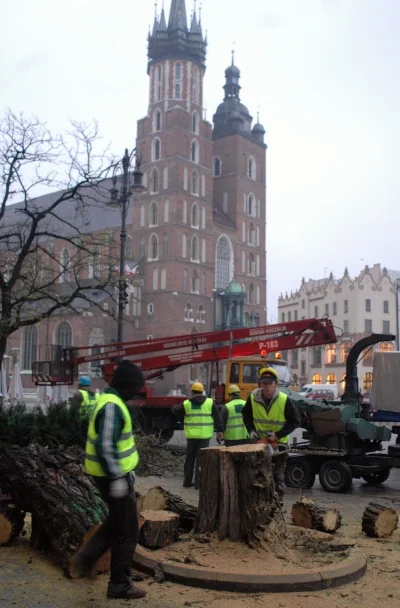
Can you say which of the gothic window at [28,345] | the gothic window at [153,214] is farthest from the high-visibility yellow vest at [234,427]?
the gothic window at [28,345]

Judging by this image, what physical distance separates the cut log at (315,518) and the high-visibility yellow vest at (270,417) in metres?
0.86

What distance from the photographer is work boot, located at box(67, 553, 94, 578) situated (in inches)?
186

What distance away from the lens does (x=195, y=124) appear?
220ft

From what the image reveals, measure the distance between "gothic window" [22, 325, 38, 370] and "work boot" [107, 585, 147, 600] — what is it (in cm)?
5997

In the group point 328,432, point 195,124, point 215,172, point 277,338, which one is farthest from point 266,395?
point 215,172

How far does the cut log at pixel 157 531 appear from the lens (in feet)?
17.8

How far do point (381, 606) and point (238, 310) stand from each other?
62.9 metres

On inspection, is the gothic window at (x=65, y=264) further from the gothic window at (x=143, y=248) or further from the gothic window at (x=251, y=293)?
the gothic window at (x=251, y=293)

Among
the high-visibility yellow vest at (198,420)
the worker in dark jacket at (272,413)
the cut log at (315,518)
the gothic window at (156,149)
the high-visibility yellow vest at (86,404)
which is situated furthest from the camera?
the gothic window at (156,149)

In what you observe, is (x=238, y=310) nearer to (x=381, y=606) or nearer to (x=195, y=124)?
(x=195, y=124)

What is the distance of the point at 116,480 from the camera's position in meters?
4.44

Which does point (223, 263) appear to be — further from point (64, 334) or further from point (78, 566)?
point (78, 566)

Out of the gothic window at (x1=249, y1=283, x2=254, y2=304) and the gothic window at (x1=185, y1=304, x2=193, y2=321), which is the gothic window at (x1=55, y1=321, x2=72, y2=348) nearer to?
the gothic window at (x1=185, y1=304, x2=193, y2=321)

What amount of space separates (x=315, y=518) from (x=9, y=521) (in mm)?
2959
